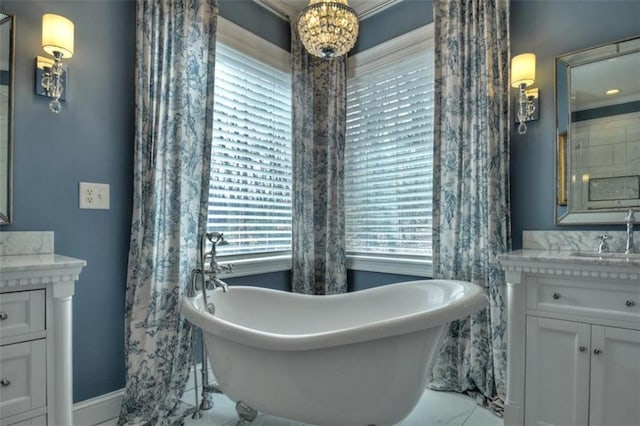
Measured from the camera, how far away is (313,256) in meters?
2.71

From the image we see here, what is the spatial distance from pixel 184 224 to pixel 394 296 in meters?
1.26

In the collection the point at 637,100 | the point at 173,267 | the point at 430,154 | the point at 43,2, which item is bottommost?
the point at 173,267

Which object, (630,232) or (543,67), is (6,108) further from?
(630,232)

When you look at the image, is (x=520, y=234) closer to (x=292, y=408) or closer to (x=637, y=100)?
(x=637, y=100)

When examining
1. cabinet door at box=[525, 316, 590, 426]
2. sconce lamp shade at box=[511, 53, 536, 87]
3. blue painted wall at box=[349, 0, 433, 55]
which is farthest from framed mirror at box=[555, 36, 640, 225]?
blue painted wall at box=[349, 0, 433, 55]

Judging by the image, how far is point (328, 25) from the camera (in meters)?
1.56

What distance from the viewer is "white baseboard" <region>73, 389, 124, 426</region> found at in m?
1.64

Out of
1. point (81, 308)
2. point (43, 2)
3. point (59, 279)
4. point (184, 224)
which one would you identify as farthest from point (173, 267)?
point (43, 2)

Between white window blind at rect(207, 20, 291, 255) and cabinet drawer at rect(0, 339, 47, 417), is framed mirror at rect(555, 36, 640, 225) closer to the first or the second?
white window blind at rect(207, 20, 291, 255)

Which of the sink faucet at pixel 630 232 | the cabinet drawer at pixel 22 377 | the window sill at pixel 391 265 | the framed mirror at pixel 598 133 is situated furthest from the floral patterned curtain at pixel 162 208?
the sink faucet at pixel 630 232

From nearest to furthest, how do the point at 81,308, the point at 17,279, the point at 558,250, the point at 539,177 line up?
the point at 17,279, the point at 81,308, the point at 558,250, the point at 539,177

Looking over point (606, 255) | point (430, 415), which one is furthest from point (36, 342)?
point (606, 255)

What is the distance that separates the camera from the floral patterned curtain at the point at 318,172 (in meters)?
2.66

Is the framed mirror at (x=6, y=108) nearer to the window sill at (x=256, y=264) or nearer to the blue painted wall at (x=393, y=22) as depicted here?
the window sill at (x=256, y=264)
